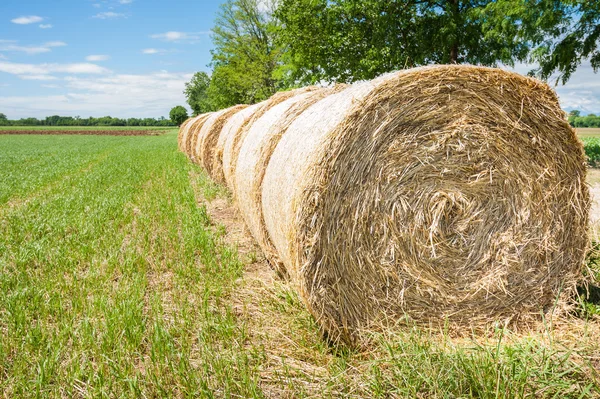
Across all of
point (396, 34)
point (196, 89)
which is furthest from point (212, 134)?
point (196, 89)

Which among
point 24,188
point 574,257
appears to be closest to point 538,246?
point 574,257

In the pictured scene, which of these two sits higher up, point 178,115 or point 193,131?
point 178,115

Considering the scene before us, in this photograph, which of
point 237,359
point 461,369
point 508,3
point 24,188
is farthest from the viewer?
point 508,3

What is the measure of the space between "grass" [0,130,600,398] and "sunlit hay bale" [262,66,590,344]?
270 mm

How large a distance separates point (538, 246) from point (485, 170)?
0.76m

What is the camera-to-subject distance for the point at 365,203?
10.4ft

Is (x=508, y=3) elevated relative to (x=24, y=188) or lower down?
elevated

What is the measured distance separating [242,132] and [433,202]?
3.97m

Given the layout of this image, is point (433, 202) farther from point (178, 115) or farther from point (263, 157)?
point (178, 115)

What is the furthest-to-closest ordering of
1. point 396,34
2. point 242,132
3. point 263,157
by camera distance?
point 396,34 → point 242,132 → point 263,157

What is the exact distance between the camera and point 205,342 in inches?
123

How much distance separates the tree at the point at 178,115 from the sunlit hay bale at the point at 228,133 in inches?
4071

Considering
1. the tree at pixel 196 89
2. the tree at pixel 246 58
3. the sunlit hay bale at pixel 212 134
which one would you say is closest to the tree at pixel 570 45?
the sunlit hay bale at pixel 212 134

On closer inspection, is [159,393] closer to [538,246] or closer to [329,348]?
[329,348]
